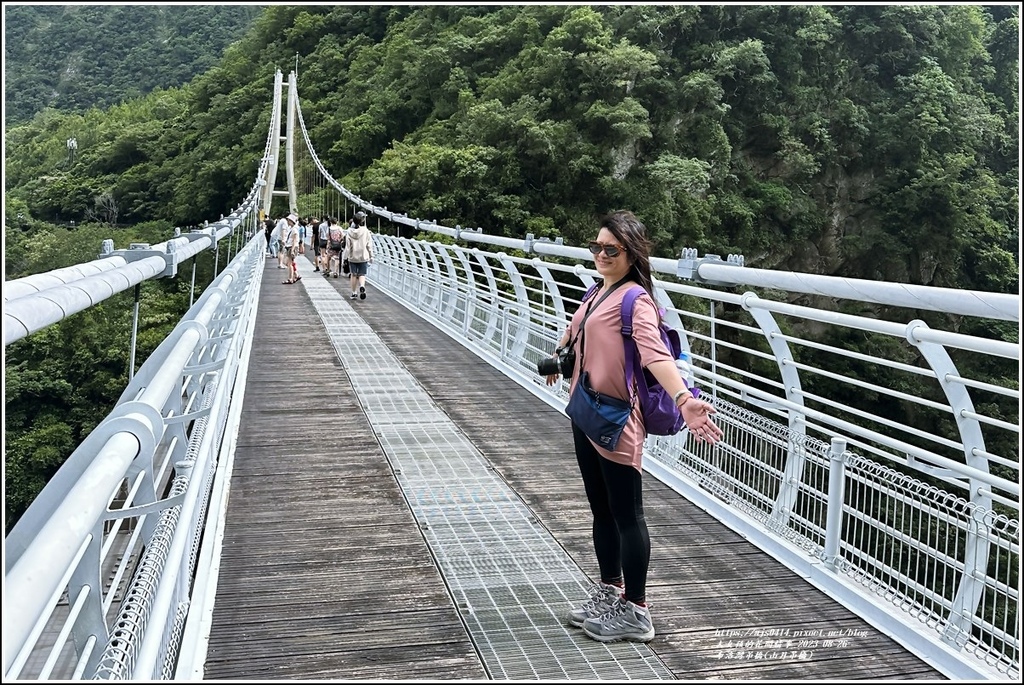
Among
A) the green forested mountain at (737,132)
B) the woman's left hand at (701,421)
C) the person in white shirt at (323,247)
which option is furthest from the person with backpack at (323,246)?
the woman's left hand at (701,421)

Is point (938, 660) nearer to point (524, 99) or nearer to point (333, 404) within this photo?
point (333, 404)

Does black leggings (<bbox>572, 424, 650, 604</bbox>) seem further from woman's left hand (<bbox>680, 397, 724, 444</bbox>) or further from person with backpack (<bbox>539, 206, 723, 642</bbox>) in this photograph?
woman's left hand (<bbox>680, 397, 724, 444</bbox>)

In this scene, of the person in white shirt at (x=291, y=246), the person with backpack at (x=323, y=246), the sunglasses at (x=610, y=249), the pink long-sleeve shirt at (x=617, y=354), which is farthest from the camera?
the person with backpack at (x=323, y=246)

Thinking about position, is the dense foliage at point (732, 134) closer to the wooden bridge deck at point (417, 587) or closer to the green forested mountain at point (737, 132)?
the green forested mountain at point (737, 132)

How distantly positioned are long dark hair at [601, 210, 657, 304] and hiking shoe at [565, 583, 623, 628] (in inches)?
37.8

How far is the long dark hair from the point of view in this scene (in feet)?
9.68

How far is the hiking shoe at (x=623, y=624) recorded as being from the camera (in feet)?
10.3

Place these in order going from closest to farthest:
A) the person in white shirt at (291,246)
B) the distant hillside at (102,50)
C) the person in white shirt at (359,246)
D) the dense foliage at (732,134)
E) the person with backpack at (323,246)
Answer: the person in white shirt at (359,246) → the person in white shirt at (291,246) → the person with backpack at (323,246) → the dense foliage at (732,134) → the distant hillside at (102,50)

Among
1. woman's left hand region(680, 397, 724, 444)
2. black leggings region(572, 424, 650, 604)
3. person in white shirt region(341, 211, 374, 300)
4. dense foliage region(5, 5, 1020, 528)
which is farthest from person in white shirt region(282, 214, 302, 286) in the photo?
woman's left hand region(680, 397, 724, 444)

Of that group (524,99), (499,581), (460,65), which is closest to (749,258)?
(524,99)

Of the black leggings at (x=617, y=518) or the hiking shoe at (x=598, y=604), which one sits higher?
the black leggings at (x=617, y=518)

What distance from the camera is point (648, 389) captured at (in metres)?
2.88

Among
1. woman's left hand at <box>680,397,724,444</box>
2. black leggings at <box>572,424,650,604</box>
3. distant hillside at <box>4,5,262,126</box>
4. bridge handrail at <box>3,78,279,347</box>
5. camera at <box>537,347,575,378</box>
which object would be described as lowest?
black leggings at <box>572,424,650,604</box>

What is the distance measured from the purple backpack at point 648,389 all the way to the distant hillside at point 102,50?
73.9 m
